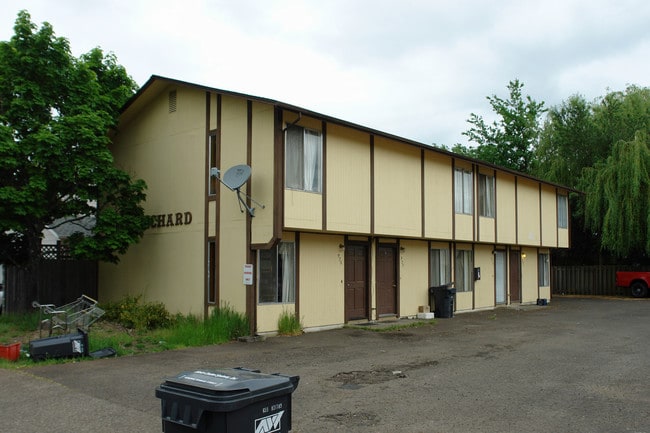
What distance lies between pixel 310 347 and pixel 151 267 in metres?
6.39

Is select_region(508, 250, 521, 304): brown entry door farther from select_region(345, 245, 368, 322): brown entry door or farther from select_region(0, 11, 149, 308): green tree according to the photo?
select_region(0, 11, 149, 308): green tree

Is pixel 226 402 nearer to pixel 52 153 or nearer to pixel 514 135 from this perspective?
pixel 52 153

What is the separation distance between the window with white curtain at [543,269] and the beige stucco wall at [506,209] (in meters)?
4.68

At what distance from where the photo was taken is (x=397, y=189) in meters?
17.7

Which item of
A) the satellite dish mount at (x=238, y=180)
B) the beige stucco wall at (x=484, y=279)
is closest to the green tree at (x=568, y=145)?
the beige stucco wall at (x=484, y=279)

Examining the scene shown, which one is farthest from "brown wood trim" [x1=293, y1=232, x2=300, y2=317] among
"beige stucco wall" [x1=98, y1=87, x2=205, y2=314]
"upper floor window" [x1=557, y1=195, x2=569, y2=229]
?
"upper floor window" [x1=557, y1=195, x2=569, y2=229]

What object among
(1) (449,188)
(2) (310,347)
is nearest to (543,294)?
(1) (449,188)

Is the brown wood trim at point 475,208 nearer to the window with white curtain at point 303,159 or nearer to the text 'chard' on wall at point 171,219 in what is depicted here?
the window with white curtain at point 303,159

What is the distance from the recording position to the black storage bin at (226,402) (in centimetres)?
388

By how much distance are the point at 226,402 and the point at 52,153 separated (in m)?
12.4

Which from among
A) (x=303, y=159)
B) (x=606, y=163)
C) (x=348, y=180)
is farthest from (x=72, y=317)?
(x=606, y=163)

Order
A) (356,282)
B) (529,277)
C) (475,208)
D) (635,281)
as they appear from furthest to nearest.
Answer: (635,281) → (529,277) → (475,208) → (356,282)

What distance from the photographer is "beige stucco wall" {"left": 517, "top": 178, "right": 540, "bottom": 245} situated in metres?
24.7

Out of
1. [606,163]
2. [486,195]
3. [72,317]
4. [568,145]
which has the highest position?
[568,145]
